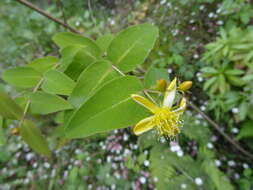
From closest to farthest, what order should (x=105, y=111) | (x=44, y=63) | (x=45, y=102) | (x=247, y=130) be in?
(x=105, y=111)
(x=45, y=102)
(x=44, y=63)
(x=247, y=130)

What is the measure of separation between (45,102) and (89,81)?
14cm

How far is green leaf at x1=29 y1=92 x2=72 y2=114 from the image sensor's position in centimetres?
47

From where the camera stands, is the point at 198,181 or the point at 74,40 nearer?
the point at 74,40

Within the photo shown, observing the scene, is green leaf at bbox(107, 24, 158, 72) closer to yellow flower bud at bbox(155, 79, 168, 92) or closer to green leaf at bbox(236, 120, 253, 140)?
yellow flower bud at bbox(155, 79, 168, 92)

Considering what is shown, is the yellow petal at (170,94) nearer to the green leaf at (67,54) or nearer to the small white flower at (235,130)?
the green leaf at (67,54)

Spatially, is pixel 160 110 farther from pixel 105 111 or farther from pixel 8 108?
pixel 8 108

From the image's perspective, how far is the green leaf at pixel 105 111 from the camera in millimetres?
381

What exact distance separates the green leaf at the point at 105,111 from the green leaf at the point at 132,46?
3.3 inches

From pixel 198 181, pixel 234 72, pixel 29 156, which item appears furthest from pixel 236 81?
pixel 29 156

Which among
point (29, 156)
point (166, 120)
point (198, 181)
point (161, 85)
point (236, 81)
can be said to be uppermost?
point (161, 85)

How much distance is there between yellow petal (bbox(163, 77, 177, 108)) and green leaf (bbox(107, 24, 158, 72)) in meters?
0.09

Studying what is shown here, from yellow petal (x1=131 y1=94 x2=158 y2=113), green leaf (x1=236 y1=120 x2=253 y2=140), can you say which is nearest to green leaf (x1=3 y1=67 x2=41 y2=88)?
yellow petal (x1=131 y1=94 x2=158 y2=113)

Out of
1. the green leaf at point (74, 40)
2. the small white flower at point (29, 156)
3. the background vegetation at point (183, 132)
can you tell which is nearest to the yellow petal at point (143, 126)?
the green leaf at point (74, 40)

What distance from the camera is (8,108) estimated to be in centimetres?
49
